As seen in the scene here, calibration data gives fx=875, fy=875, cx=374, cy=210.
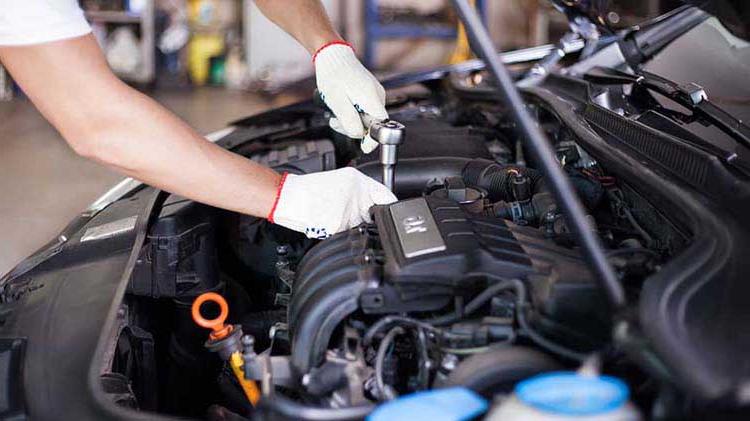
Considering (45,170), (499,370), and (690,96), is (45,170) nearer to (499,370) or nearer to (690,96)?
(690,96)

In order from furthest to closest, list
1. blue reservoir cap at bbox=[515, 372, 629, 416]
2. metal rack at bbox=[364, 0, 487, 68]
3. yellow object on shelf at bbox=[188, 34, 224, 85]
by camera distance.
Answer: metal rack at bbox=[364, 0, 487, 68] → yellow object on shelf at bbox=[188, 34, 224, 85] → blue reservoir cap at bbox=[515, 372, 629, 416]

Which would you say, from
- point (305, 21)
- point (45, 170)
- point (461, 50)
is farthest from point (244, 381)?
point (461, 50)

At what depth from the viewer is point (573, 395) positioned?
824 mm

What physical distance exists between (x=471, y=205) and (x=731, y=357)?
2.16 feet

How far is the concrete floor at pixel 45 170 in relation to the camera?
3.76 metres

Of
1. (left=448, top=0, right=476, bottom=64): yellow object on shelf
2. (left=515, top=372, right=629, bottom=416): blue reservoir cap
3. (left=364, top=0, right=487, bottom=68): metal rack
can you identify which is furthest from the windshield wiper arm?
(left=364, top=0, right=487, bottom=68): metal rack

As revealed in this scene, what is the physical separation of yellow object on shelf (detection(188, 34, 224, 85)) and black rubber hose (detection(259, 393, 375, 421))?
245 inches

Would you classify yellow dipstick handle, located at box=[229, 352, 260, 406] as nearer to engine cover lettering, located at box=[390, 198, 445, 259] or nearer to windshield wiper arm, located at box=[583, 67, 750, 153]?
engine cover lettering, located at box=[390, 198, 445, 259]

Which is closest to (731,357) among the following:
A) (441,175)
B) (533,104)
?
(441,175)

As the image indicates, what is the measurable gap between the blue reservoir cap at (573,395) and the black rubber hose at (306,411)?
20 cm

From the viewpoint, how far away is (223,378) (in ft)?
4.64

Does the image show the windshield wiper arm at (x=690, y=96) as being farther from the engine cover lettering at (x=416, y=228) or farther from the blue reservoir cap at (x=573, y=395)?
the blue reservoir cap at (x=573, y=395)

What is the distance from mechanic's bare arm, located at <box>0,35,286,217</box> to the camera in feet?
4.43

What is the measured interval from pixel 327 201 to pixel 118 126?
36 centimetres
